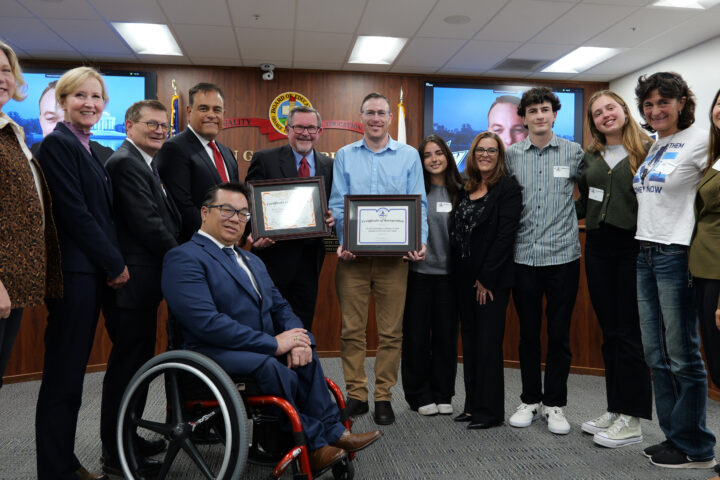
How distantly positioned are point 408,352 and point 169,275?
147 centimetres

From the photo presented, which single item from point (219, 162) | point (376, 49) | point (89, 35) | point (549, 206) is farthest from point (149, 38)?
point (549, 206)

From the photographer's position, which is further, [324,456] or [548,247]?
[548,247]

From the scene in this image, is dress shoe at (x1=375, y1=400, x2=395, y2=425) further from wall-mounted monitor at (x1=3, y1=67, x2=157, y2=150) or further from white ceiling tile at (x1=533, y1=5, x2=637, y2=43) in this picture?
wall-mounted monitor at (x1=3, y1=67, x2=157, y2=150)

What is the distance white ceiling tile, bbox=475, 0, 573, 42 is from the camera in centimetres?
479

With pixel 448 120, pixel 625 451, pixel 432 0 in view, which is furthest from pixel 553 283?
pixel 448 120

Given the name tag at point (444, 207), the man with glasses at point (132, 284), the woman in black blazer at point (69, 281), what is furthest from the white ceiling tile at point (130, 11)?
the name tag at point (444, 207)

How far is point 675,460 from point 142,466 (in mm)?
2232

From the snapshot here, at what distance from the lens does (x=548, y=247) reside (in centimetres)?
256

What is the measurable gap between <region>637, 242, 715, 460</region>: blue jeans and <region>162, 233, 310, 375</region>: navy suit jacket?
63.7 inches

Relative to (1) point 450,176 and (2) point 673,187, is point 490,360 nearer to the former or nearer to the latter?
(1) point 450,176

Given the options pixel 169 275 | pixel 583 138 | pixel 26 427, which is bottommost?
pixel 26 427

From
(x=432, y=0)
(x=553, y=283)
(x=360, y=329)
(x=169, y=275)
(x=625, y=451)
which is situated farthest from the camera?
(x=432, y=0)

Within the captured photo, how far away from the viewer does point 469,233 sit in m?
2.67

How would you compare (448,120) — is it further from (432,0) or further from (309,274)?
(309,274)
